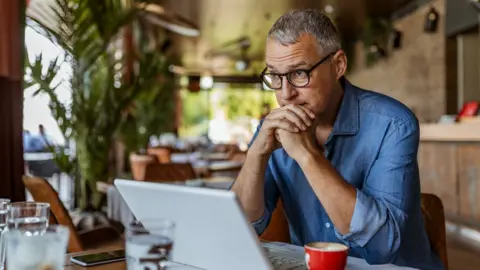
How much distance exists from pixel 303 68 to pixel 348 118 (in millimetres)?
219

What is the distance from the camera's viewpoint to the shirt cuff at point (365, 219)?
1414 millimetres

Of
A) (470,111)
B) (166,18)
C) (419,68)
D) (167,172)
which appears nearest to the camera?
(167,172)

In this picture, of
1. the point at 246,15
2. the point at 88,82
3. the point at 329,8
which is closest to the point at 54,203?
the point at 88,82

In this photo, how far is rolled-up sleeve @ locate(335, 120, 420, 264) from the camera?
1422mm

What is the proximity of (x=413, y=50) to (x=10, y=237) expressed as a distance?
9.95m

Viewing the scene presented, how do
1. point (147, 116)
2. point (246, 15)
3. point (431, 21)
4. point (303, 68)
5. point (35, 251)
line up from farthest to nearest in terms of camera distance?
point (246, 15) < point (147, 116) < point (431, 21) < point (303, 68) < point (35, 251)

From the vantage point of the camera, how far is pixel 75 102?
427 cm

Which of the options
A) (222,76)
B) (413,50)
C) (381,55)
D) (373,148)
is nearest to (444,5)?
(413,50)

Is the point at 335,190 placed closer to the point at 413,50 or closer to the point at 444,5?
the point at 444,5

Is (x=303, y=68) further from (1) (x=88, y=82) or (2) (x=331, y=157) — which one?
(1) (x=88, y=82)

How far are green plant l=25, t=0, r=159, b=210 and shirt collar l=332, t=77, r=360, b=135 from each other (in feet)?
8.15

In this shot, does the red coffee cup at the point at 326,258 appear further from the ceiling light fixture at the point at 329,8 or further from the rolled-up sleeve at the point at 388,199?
the ceiling light fixture at the point at 329,8

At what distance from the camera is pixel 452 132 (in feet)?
18.6

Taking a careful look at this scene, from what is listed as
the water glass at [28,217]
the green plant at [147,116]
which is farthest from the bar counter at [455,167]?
the water glass at [28,217]
